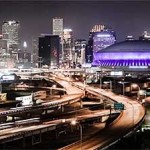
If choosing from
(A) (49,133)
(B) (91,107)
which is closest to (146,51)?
(B) (91,107)

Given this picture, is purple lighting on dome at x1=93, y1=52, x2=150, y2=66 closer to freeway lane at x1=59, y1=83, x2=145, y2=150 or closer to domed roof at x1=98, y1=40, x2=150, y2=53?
domed roof at x1=98, y1=40, x2=150, y2=53

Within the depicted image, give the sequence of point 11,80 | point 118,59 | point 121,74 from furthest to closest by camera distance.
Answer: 1. point 118,59
2. point 121,74
3. point 11,80

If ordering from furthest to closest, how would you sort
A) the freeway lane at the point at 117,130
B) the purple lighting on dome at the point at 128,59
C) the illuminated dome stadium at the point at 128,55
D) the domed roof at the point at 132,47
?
the domed roof at the point at 132,47 < the illuminated dome stadium at the point at 128,55 < the purple lighting on dome at the point at 128,59 < the freeway lane at the point at 117,130

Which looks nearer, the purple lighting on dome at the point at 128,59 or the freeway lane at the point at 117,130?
the freeway lane at the point at 117,130

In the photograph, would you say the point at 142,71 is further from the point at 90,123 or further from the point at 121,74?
the point at 90,123

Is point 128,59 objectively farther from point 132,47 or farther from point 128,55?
point 132,47

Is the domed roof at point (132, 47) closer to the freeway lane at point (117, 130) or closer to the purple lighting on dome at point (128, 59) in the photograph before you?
the purple lighting on dome at point (128, 59)

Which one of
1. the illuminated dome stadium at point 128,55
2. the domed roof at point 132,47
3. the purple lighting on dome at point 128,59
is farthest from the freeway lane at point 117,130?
the domed roof at point 132,47

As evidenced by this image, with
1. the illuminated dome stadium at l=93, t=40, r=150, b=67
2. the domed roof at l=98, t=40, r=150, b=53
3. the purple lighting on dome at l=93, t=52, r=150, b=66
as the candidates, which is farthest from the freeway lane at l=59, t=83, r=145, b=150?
the domed roof at l=98, t=40, r=150, b=53

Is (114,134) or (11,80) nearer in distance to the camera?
(114,134)
